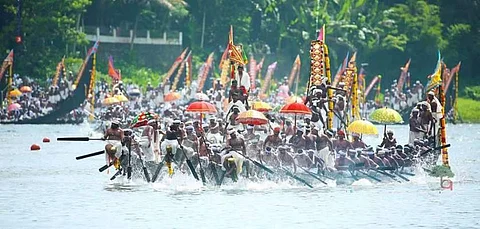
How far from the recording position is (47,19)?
80.6 meters

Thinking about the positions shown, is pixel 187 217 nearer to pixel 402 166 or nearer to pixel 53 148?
pixel 402 166

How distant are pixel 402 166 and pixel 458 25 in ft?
185

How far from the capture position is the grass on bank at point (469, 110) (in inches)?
3597

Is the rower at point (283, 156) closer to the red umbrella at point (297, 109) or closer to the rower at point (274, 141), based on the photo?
the rower at point (274, 141)

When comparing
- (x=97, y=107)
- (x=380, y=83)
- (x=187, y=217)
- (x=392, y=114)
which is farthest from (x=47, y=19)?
(x=187, y=217)

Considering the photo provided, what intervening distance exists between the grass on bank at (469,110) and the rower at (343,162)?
49890 millimetres

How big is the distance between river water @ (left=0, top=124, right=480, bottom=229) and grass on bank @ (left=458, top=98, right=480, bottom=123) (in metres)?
42.9

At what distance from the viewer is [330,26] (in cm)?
9644

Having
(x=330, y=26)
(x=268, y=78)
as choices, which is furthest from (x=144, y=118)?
(x=330, y=26)

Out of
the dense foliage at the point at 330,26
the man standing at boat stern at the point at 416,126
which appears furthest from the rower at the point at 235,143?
the dense foliage at the point at 330,26

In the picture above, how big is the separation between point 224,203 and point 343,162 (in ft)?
16.4

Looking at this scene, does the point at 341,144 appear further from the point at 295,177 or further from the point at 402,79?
the point at 402,79

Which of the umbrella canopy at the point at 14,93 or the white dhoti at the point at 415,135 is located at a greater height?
the white dhoti at the point at 415,135

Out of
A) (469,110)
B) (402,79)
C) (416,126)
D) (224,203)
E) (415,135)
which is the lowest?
(224,203)
